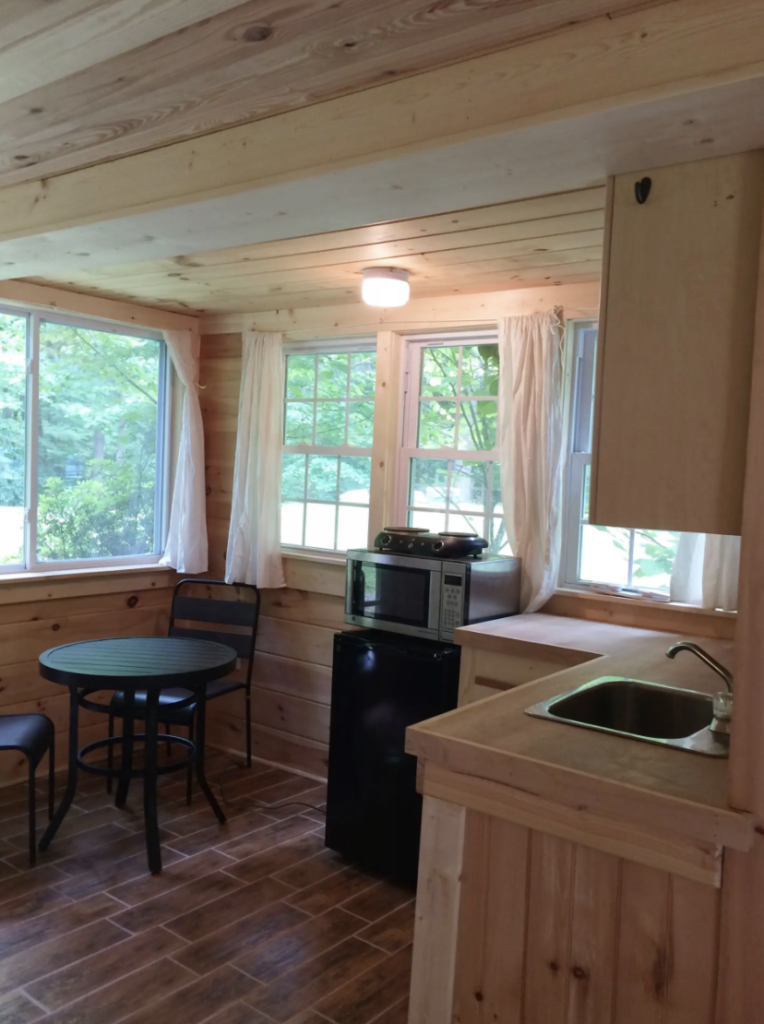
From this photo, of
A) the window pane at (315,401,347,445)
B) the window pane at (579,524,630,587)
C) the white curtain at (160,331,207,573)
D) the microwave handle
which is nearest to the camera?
the window pane at (579,524,630,587)

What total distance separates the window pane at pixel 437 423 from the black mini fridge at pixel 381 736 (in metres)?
0.94

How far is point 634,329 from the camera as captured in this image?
1602mm

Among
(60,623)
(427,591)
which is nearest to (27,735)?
(60,623)

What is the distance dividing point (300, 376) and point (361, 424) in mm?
497

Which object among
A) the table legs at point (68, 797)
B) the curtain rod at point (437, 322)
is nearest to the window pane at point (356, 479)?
the curtain rod at point (437, 322)

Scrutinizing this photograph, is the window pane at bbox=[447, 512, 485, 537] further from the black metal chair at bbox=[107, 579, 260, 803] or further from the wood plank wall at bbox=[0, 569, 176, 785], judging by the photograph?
the wood plank wall at bbox=[0, 569, 176, 785]

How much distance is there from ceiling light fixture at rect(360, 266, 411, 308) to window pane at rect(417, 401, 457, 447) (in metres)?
0.65

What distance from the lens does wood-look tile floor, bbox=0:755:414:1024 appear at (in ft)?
7.71

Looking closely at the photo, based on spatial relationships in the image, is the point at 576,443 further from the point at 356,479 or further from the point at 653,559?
the point at 356,479

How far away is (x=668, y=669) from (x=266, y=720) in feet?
8.00

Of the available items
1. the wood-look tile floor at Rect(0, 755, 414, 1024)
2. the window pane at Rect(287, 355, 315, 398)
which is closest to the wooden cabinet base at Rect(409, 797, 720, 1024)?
the wood-look tile floor at Rect(0, 755, 414, 1024)

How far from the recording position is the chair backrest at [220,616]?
4.06 m

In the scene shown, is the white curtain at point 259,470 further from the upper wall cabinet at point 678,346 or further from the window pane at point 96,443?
the upper wall cabinet at point 678,346

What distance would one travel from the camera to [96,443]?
13.7ft
